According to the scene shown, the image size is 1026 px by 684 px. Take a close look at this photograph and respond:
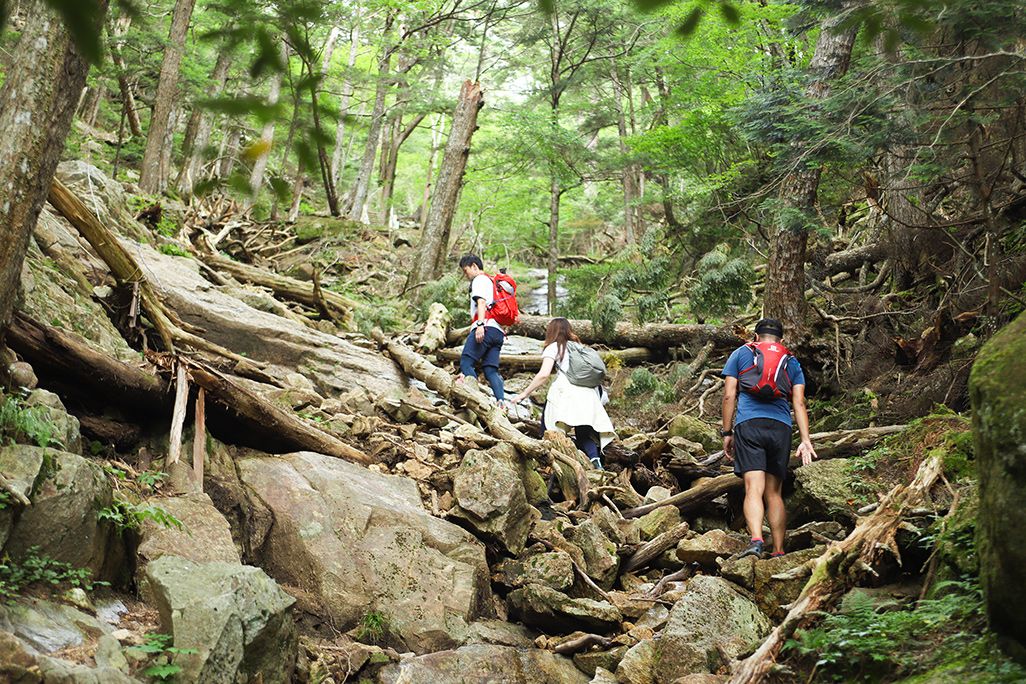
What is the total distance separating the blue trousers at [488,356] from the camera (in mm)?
9406

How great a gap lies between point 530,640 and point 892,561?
8.97 ft

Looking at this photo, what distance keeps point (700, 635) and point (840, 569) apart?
112 cm

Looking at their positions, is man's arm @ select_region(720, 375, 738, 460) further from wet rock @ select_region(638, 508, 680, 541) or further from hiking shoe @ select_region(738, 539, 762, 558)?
wet rock @ select_region(638, 508, 680, 541)

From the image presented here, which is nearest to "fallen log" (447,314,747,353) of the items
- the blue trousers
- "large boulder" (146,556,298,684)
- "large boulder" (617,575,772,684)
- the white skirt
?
the blue trousers

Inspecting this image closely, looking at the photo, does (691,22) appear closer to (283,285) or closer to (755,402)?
(755,402)

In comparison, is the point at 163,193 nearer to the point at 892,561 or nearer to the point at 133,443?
the point at 133,443

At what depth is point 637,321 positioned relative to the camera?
15156 millimetres

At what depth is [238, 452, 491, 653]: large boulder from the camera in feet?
18.4

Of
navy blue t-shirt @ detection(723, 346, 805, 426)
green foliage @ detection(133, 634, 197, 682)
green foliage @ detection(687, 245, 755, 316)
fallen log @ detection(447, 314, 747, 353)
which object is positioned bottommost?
green foliage @ detection(133, 634, 197, 682)

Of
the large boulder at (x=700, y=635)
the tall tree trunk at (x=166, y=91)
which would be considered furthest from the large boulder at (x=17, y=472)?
the tall tree trunk at (x=166, y=91)

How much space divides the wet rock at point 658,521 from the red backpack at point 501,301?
3.08 meters

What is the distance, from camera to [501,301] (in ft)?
30.7

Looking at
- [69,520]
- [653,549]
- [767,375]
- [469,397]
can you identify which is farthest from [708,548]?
[69,520]

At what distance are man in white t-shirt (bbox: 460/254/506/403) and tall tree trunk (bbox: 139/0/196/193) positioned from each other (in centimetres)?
825
